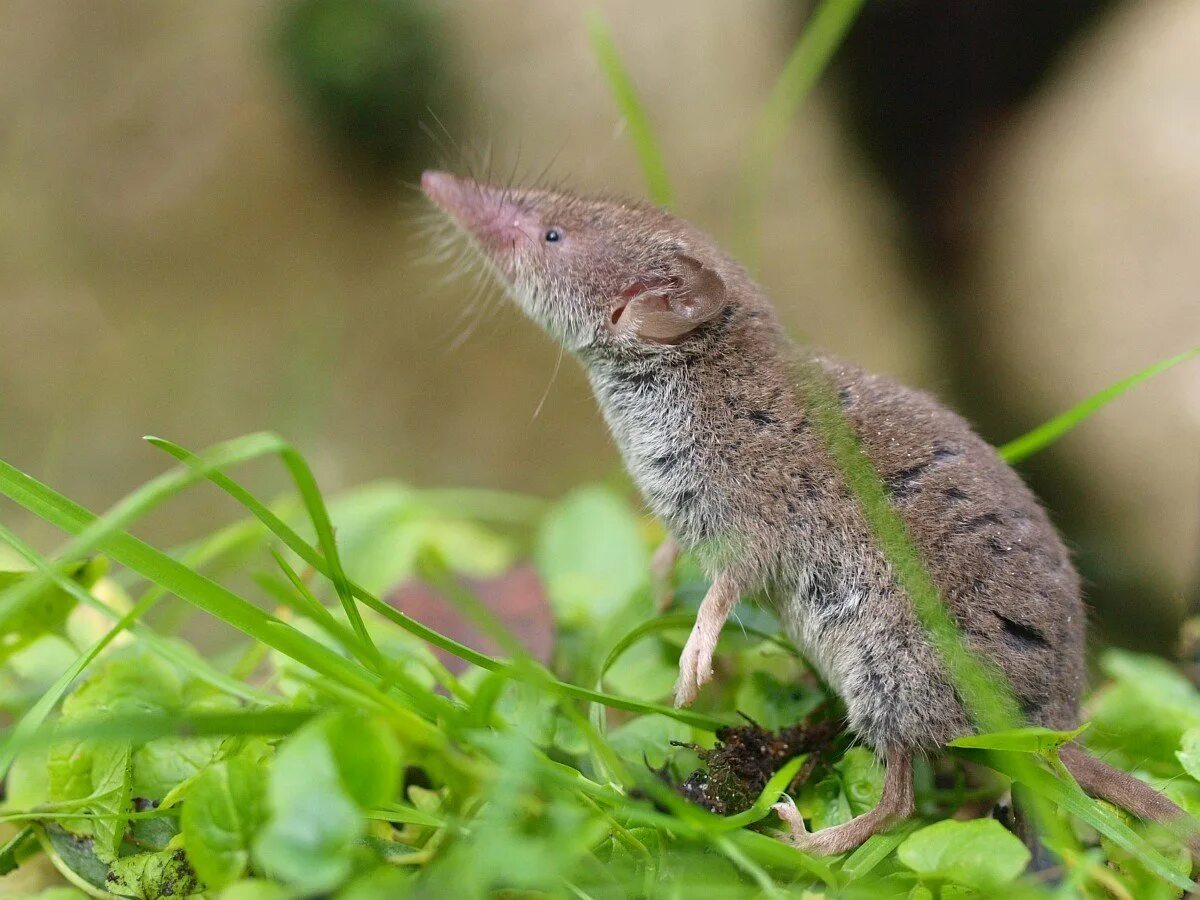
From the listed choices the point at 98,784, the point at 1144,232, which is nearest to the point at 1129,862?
the point at 98,784

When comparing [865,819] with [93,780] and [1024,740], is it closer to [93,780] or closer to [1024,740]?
[1024,740]

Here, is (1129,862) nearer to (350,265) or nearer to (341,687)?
(341,687)

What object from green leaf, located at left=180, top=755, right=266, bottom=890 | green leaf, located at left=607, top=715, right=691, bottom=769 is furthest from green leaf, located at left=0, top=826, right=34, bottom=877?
green leaf, located at left=607, top=715, right=691, bottom=769

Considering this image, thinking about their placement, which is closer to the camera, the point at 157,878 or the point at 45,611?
the point at 157,878

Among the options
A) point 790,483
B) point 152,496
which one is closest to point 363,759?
point 152,496

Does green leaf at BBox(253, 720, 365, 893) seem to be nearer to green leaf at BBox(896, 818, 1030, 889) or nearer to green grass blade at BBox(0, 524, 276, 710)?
green grass blade at BBox(0, 524, 276, 710)
